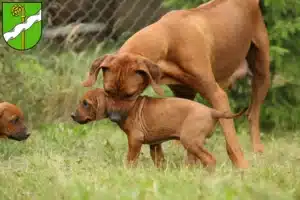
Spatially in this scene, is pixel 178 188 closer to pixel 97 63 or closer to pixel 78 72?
pixel 97 63

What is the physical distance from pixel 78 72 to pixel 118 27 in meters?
1.87

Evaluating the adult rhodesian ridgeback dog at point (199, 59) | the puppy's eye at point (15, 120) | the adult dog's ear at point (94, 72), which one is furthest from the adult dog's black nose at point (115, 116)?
the puppy's eye at point (15, 120)

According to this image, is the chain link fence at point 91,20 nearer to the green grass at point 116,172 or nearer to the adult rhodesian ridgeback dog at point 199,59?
the green grass at point 116,172

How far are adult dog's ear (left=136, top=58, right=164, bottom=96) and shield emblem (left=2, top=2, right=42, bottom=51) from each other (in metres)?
2.47

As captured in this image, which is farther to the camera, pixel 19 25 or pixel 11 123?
pixel 19 25

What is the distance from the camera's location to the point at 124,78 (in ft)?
21.2

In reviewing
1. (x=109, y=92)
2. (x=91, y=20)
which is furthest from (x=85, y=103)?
(x=91, y=20)

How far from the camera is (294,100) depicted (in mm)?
9211

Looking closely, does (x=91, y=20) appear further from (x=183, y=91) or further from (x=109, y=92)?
(x=109, y=92)

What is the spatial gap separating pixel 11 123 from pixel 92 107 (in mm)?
752

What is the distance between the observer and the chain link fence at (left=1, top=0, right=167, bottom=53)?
11.3m

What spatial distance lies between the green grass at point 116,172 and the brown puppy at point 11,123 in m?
0.18

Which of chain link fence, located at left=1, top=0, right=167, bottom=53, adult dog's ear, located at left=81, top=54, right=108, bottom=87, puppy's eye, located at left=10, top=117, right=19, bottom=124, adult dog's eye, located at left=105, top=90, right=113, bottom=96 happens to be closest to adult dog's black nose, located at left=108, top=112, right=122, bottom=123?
adult dog's eye, located at left=105, top=90, right=113, bottom=96

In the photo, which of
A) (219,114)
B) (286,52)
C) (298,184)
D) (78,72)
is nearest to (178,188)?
(298,184)
